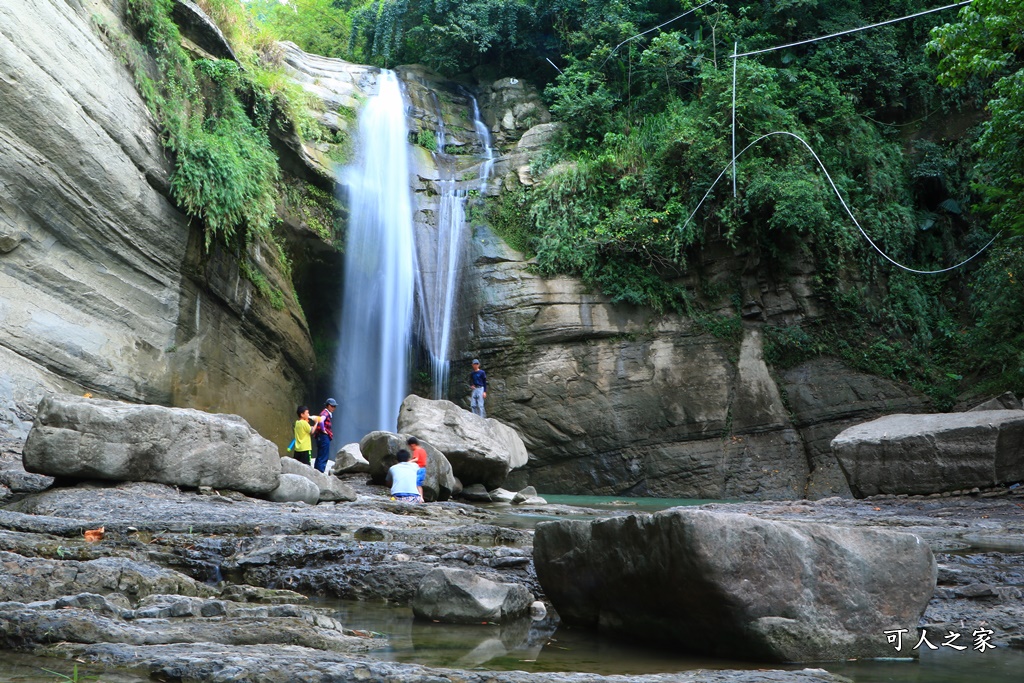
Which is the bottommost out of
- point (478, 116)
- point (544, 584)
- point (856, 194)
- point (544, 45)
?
point (544, 584)

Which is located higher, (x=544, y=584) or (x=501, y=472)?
(x=501, y=472)

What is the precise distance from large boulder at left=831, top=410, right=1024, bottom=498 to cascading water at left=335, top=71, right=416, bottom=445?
9.93 metres

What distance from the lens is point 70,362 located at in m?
11.9

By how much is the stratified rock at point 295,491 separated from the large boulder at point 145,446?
0.14 meters

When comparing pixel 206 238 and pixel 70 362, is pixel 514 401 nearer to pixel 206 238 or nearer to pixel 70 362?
pixel 206 238

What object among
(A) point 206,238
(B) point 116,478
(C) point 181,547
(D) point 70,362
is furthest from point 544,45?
(C) point 181,547

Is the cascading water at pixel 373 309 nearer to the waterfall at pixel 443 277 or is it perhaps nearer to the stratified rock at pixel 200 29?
the waterfall at pixel 443 277

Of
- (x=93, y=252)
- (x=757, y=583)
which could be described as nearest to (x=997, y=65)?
(x=757, y=583)

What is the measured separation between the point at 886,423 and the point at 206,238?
11049mm

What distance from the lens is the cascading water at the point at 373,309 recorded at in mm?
18312

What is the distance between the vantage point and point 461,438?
1263 cm

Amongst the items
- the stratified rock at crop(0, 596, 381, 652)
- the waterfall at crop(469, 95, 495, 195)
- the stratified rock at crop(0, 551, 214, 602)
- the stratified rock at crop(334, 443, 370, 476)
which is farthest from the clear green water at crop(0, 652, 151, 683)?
the waterfall at crop(469, 95, 495, 195)

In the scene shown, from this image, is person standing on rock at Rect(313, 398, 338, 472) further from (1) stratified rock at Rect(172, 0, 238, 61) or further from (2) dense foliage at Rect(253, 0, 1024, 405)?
(1) stratified rock at Rect(172, 0, 238, 61)

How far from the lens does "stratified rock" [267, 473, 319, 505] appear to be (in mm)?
8278
